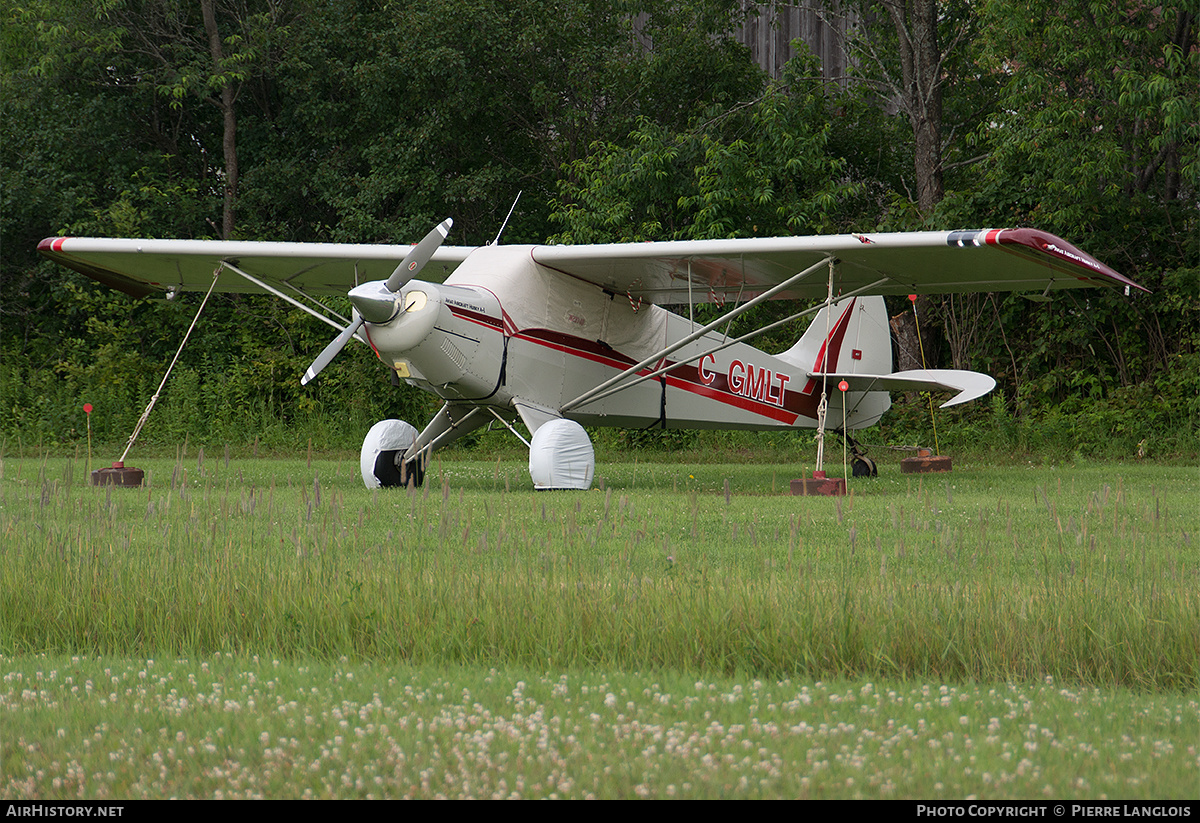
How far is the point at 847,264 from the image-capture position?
455 inches

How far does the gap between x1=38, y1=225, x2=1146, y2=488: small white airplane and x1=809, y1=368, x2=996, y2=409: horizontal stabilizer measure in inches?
1.2

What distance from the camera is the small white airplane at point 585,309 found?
10578mm

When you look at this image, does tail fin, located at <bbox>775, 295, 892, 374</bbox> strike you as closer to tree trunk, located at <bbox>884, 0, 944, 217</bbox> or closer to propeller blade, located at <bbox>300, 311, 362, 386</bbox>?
tree trunk, located at <bbox>884, 0, 944, 217</bbox>

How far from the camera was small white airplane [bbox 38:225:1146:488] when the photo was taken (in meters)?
10.6

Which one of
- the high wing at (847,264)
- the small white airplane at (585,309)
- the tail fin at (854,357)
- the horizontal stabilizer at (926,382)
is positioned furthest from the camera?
the tail fin at (854,357)

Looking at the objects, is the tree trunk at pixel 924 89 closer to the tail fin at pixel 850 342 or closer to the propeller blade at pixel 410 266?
the tail fin at pixel 850 342

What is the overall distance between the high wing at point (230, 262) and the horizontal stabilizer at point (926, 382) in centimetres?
542

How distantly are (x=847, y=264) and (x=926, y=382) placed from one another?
8.94ft

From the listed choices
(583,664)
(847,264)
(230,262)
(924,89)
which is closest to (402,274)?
(230,262)

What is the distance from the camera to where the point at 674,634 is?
3.89m

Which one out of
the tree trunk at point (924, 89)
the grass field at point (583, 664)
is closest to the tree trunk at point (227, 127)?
the tree trunk at point (924, 89)

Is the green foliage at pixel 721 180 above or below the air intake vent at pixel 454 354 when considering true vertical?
above

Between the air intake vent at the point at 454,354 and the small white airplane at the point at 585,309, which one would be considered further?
the air intake vent at the point at 454,354
